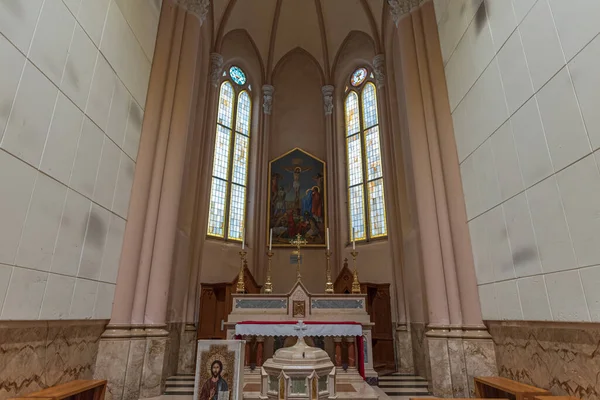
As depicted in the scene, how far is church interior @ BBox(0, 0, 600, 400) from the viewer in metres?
3.25

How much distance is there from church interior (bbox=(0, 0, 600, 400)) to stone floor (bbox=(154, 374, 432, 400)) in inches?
2.5

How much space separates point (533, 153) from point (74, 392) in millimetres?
5263

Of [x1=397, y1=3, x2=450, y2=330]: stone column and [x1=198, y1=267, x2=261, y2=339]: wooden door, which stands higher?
[x1=397, y1=3, x2=450, y2=330]: stone column

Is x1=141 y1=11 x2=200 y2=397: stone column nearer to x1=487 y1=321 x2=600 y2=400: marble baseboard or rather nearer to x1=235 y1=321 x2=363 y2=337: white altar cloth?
x1=235 y1=321 x2=363 y2=337: white altar cloth

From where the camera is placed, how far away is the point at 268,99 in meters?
12.5

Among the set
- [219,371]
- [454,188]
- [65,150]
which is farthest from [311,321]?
[65,150]

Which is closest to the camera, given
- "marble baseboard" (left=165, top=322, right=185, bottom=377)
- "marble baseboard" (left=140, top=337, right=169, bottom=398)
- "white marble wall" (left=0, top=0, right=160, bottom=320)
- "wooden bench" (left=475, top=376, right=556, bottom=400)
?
"white marble wall" (left=0, top=0, right=160, bottom=320)

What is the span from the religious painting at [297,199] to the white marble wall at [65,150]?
6.35 metres

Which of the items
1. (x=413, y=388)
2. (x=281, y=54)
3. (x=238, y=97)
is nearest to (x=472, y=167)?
(x=413, y=388)

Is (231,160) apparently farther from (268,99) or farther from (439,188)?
(439,188)

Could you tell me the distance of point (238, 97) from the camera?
12039 millimetres

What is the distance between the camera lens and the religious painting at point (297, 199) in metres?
11.3

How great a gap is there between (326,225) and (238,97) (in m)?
5.20

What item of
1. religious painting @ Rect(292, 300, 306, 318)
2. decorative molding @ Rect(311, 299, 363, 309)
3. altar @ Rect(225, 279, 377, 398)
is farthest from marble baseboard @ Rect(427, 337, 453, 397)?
religious painting @ Rect(292, 300, 306, 318)
